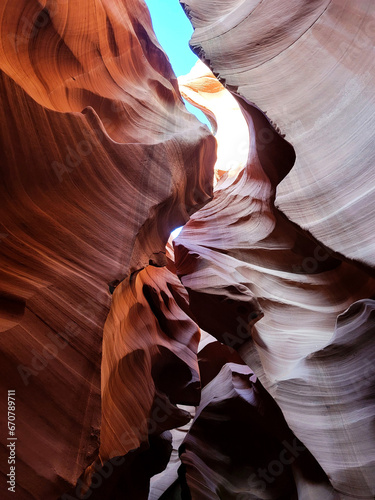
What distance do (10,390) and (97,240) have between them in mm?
1336

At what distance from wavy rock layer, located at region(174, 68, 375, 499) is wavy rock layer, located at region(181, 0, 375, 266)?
0.31 m

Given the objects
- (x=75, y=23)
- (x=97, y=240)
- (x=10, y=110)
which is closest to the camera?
A: (x=10, y=110)

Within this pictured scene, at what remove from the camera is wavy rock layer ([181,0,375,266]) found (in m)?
3.82

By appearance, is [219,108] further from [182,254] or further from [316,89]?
[316,89]

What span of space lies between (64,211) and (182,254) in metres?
3.33

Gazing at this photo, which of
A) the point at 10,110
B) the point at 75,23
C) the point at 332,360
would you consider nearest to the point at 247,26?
the point at 75,23

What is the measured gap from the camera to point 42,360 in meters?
2.90

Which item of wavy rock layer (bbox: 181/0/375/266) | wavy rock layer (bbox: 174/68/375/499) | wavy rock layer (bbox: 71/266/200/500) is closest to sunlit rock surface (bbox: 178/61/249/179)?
wavy rock layer (bbox: 174/68/375/499)

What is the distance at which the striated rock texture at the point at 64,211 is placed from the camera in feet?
9.26

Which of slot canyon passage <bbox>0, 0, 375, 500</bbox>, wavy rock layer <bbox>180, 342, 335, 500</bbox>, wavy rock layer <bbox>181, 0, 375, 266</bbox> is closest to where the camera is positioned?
slot canyon passage <bbox>0, 0, 375, 500</bbox>

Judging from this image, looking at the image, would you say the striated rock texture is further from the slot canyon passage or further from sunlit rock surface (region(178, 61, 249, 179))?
sunlit rock surface (region(178, 61, 249, 179))

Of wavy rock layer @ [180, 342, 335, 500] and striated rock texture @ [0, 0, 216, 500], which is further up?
striated rock texture @ [0, 0, 216, 500]

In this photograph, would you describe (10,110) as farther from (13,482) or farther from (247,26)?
(247,26)

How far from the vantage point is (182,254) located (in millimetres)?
6652
